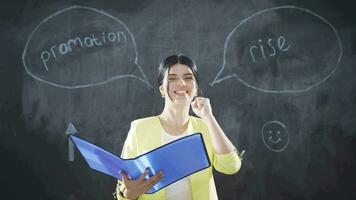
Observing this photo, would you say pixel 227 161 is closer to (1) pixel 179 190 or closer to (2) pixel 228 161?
(2) pixel 228 161

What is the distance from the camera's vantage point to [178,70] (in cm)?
178

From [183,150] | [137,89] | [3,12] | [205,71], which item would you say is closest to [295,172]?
[205,71]

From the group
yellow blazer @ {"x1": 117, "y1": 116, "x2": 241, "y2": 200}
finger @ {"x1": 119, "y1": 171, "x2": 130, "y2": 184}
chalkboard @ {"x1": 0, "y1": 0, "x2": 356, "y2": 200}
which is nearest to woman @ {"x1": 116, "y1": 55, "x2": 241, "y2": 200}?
yellow blazer @ {"x1": 117, "y1": 116, "x2": 241, "y2": 200}

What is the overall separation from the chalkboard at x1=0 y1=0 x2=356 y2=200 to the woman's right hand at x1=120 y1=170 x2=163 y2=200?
1273 millimetres

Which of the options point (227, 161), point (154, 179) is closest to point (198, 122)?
point (227, 161)

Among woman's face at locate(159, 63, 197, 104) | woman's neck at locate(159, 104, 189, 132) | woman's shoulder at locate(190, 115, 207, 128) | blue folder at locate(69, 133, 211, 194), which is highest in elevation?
woman's face at locate(159, 63, 197, 104)

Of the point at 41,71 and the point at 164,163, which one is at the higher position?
the point at 41,71

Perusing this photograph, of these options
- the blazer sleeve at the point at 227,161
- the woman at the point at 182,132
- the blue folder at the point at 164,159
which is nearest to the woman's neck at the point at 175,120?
the woman at the point at 182,132

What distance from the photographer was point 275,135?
282cm

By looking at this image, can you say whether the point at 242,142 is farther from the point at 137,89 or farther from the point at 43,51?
the point at 43,51

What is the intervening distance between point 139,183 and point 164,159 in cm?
13

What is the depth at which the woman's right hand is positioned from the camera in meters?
1.53

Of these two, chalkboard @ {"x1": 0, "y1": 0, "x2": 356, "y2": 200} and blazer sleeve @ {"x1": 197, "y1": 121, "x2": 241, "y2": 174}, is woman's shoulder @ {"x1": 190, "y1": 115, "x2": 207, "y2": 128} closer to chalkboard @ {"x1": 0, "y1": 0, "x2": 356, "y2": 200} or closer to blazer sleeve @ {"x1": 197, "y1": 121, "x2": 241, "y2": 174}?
blazer sleeve @ {"x1": 197, "y1": 121, "x2": 241, "y2": 174}

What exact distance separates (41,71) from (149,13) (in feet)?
2.20
